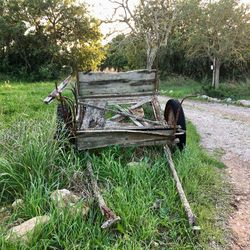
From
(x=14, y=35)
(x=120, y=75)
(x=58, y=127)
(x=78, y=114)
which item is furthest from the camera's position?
(x=14, y=35)

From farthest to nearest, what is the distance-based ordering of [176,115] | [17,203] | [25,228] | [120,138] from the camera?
1. [176,115]
2. [120,138]
3. [17,203]
4. [25,228]

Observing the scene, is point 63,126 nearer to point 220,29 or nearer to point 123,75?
point 123,75

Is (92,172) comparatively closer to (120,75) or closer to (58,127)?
(58,127)

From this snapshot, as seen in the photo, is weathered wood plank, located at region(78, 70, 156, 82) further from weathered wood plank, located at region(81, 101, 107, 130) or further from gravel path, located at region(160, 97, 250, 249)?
gravel path, located at region(160, 97, 250, 249)

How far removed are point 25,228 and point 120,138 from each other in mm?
1586

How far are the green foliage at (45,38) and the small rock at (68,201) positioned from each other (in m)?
16.4

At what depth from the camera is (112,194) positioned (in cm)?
314

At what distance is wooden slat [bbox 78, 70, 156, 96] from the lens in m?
5.55

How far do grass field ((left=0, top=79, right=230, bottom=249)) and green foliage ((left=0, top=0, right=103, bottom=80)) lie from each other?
51.3ft

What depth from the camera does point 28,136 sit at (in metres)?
3.51

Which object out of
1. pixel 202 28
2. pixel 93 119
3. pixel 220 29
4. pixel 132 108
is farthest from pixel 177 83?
pixel 93 119

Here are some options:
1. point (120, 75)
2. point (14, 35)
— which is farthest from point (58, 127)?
point (14, 35)

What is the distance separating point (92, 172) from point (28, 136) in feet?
2.89

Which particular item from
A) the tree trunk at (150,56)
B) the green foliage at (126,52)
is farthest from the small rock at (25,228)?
the green foliage at (126,52)
